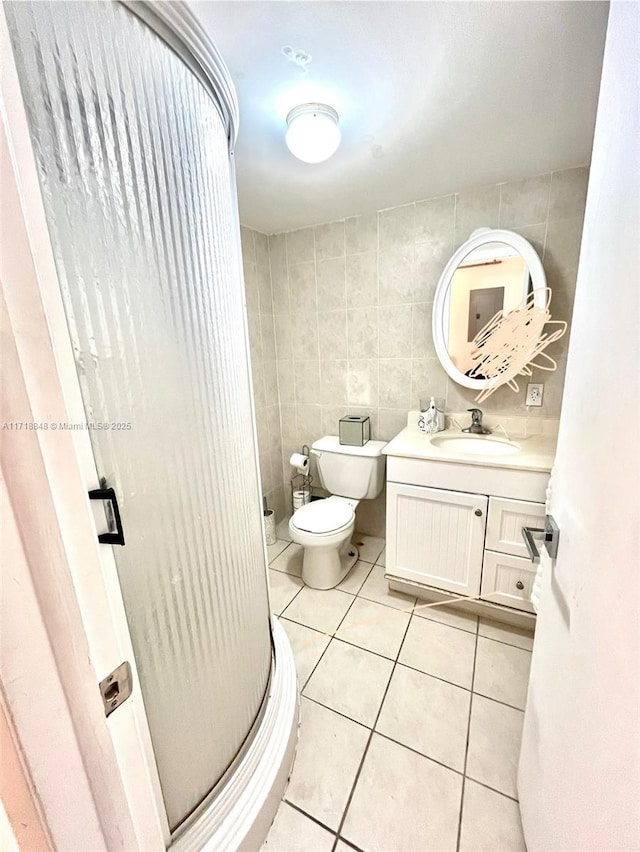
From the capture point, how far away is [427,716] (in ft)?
3.93

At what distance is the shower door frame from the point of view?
32 cm

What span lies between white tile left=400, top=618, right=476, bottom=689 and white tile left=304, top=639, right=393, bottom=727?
14cm

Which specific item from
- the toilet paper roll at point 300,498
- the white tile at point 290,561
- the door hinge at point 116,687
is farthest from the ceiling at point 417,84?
the white tile at point 290,561

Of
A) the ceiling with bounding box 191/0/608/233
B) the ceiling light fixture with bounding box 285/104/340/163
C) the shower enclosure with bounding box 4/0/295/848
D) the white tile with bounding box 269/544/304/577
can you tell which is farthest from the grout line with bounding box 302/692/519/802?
the ceiling with bounding box 191/0/608/233

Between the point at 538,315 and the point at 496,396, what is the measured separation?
0.42 metres

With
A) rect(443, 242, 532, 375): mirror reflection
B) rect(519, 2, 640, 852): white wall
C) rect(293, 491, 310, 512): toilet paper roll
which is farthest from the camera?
rect(293, 491, 310, 512): toilet paper roll

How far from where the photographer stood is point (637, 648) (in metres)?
0.43

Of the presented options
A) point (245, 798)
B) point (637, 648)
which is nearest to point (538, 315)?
point (637, 648)

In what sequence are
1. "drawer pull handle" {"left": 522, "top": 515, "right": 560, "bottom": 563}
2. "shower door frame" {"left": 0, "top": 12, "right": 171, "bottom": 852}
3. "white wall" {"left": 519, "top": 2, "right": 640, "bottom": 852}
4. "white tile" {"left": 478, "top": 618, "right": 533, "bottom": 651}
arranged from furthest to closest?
"white tile" {"left": 478, "top": 618, "right": 533, "bottom": 651} < "drawer pull handle" {"left": 522, "top": 515, "right": 560, "bottom": 563} < "white wall" {"left": 519, "top": 2, "right": 640, "bottom": 852} < "shower door frame" {"left": 0, "top": 12, "right": 171, "bottom": 852}

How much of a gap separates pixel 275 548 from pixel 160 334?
6.26ft

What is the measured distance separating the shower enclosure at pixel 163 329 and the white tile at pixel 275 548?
1.23 meters

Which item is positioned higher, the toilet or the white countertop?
the white countertop

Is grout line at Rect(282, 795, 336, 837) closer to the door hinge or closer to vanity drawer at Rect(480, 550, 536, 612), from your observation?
the door hinge

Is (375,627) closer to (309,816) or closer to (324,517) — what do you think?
(324,517)
